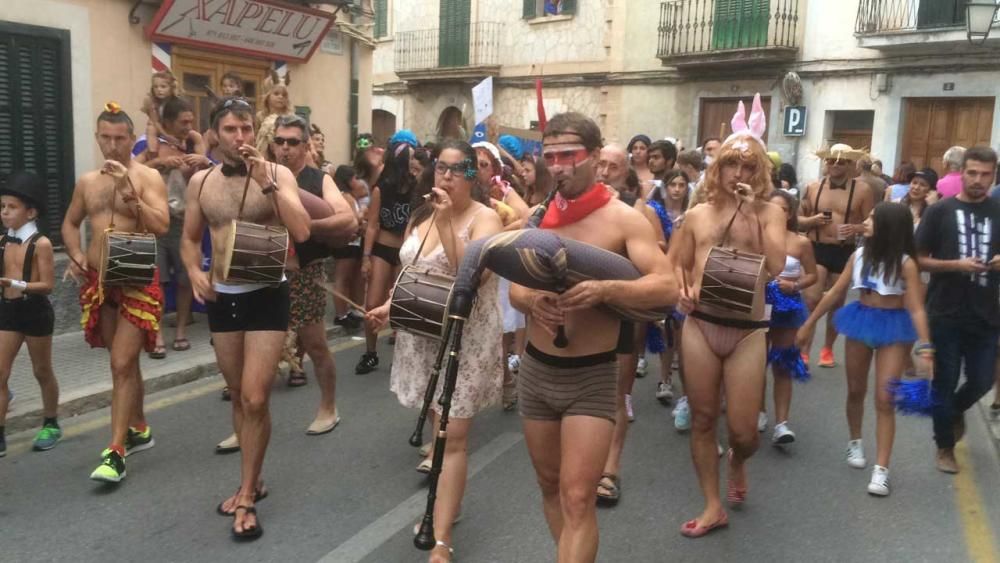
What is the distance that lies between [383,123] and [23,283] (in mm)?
22409

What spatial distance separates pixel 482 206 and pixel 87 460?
288cm

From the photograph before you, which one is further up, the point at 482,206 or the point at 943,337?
the point at 482,206

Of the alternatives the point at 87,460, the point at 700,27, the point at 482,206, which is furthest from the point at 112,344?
the point at 700,27

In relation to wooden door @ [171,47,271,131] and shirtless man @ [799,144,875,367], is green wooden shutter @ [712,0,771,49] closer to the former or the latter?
shirtless man @ [799,144,875,367]

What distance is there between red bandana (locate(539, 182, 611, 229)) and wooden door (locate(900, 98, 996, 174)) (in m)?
15.2

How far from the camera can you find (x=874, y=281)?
500 cm

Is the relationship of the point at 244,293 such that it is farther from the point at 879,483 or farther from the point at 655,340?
the point at 879,483

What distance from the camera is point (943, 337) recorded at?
16.9 feet

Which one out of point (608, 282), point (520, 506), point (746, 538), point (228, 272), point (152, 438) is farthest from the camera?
point (152, 438)

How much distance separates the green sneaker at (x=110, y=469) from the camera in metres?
4.36

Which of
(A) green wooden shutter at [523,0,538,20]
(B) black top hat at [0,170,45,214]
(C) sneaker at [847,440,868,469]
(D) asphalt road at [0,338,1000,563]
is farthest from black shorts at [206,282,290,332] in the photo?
(A) green wooden shutter at [523,0,538,20]

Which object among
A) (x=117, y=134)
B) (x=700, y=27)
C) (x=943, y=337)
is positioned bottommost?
(x=943, y=337)

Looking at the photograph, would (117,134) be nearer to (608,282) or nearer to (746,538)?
(608,282)

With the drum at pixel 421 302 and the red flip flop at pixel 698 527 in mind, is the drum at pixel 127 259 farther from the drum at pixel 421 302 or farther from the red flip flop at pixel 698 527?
the red flip flop at pixel 698 527
